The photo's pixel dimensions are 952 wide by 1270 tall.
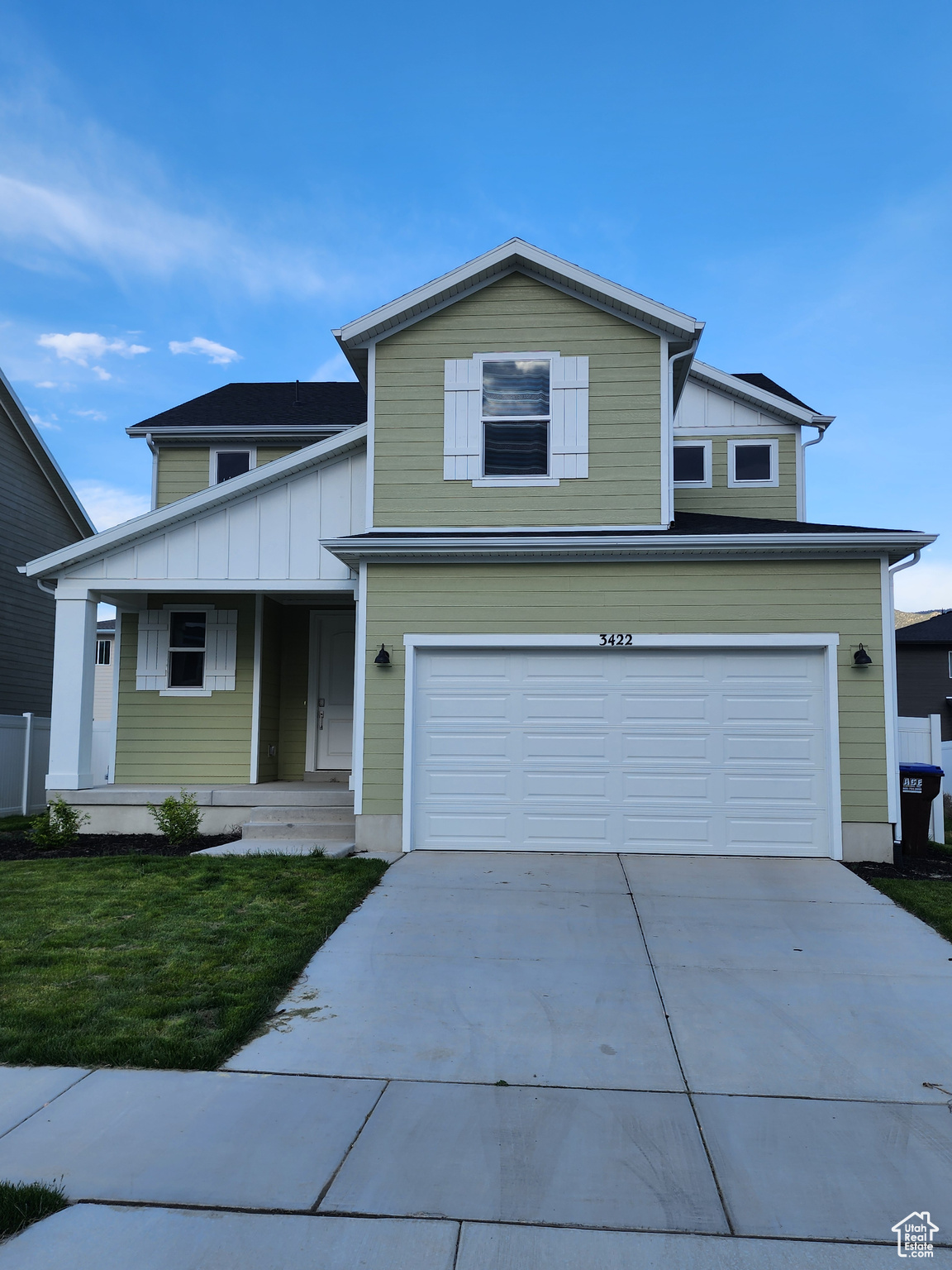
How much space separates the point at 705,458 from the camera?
15156 mm

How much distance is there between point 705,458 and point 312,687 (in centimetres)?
796

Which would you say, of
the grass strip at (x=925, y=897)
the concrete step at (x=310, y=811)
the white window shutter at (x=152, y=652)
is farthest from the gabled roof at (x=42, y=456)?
the grass strip at (x=925, y=897)

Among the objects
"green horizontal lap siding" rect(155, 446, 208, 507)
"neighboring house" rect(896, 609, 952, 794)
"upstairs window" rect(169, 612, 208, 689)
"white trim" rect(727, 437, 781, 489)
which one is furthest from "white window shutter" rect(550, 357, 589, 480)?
"neighboring house" rect(896, 609, 952, 794)

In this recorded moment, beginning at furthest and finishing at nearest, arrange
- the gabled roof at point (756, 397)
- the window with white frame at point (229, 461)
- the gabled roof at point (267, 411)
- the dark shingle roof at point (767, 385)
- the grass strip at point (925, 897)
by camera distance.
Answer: the dark shingle roof at point (767, 385) → the gabled roof at point (756, 397) → the window with white frame at point (229, 461) → the gabled roof at point (267, 411) → the grass strip at point (925, 897)

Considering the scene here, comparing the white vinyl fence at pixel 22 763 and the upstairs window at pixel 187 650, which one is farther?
the white vinyl fence at pixel 22 763

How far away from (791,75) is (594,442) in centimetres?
946

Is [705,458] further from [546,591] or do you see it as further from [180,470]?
[180,470]

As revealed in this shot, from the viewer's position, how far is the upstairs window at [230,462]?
14.2 metres

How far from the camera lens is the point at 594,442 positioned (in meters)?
9.91

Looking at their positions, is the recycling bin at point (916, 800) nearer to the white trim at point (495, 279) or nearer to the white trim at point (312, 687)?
the white trim at point (495, 279)

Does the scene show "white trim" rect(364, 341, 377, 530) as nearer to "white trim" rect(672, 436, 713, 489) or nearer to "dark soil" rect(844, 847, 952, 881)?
"dark soil" rect(844, 847, 952, 881)

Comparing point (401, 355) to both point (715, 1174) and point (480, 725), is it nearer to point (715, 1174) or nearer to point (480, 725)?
point (480, 725)

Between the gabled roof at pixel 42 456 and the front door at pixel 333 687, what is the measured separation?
308 inches

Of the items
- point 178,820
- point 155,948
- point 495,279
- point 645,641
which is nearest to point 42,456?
point 178,820
